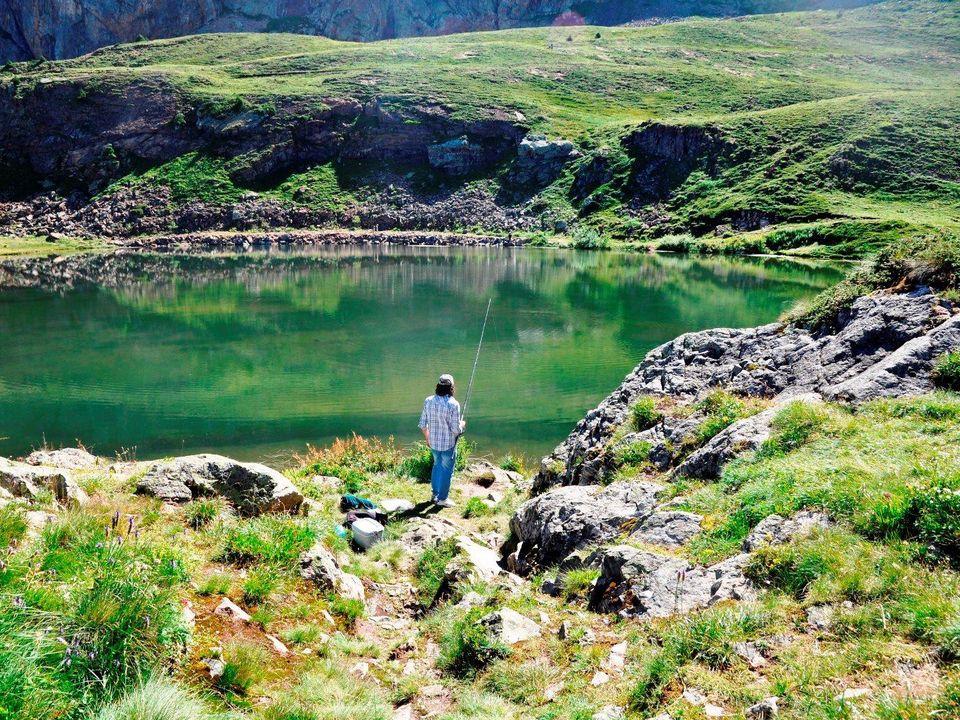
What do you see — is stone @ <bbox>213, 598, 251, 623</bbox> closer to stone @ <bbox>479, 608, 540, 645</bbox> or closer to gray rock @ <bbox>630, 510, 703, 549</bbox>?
stone @ <bbox>479, 608, 540, 645</bbox>

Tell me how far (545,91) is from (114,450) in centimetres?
13869

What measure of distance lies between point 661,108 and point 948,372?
13907 cm

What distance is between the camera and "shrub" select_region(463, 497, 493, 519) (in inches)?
502

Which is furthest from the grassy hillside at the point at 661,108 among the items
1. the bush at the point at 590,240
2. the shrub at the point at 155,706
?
the shrub at the point at 155,706

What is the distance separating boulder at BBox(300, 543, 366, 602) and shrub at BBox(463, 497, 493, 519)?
4.57 meters

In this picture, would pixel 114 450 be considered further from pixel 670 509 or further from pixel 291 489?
pixel 670 509

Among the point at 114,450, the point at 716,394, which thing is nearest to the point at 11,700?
the point at 716,394

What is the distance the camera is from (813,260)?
233 feet

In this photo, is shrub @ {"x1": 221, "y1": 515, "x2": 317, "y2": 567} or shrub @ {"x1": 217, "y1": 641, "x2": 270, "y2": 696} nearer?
shrub @ {"x1": 217, "y1": 641, "x2": 270, "y2": 696}

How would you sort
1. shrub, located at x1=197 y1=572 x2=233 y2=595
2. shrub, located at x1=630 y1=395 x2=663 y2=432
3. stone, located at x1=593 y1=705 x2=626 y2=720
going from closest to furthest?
stone, located at x1=593 y1=705 x2=626 y2=720
shrub, located at x1=197 y1=572 x2=233 y2=595
shrub, located at x1=630 y1=395 x2=663 y2=432

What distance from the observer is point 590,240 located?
94000 millimetres

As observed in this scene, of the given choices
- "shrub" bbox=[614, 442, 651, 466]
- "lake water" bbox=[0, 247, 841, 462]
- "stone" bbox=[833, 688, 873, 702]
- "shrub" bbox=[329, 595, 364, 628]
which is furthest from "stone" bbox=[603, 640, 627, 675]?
"lake water" bbox=[0, 247, 841, 462]

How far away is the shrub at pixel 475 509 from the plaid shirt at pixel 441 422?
125 cm

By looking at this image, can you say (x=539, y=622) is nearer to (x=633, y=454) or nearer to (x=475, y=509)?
(x=633, y=454)
